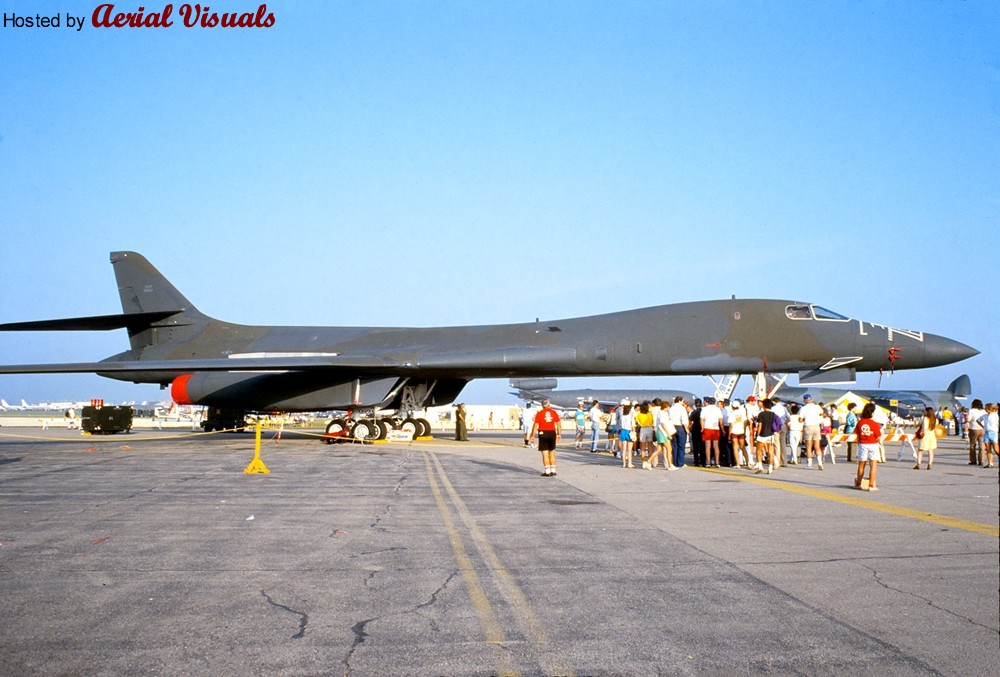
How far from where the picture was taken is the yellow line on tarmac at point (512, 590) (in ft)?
15.4

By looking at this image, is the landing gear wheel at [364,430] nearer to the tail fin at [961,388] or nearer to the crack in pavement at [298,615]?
the crack in pavement at [298,615]

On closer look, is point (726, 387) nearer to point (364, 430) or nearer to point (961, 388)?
point (364, 430)

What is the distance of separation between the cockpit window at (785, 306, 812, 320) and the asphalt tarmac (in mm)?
10713

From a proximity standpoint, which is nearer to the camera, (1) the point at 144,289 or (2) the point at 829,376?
(2) the point at 829,376

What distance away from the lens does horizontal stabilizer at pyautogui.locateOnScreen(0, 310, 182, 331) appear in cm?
2683

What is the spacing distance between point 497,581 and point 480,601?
0.65 meters

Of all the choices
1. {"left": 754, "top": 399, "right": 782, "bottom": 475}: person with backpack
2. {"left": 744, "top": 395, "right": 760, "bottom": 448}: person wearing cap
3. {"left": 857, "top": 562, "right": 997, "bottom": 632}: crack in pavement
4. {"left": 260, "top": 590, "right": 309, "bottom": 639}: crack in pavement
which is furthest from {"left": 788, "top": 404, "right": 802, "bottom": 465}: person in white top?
{"left": 260, "top": 590, "right": 309, "bottom": 639}: crack in pavement

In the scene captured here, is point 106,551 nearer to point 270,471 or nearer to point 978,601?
point 978,601

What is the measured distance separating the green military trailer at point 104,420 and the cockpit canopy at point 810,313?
1142 inches

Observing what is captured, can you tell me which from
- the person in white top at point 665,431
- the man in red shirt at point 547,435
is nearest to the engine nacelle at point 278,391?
the person in white top at point 665,431

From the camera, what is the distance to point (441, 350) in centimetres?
2611

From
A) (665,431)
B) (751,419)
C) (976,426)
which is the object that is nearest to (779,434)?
(751,419)

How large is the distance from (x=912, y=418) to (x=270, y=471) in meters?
67.0

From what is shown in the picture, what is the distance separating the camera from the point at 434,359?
25078mm
